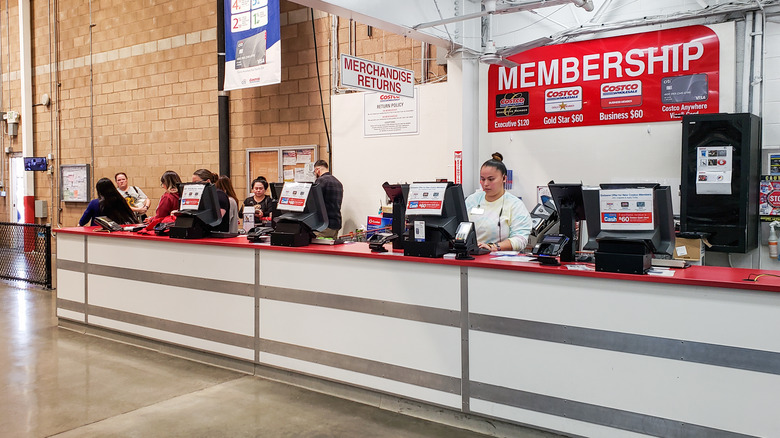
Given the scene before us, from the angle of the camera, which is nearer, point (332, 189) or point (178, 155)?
point (332, 189)

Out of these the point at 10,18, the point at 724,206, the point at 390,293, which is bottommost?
the point at 390,293

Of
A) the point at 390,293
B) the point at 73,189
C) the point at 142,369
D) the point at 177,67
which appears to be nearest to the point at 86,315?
the point at 142,369

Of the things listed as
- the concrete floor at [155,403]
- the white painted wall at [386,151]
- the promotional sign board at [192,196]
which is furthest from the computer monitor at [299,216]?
the white painted wall at [386,151]

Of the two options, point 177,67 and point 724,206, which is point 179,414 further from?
point 177,67

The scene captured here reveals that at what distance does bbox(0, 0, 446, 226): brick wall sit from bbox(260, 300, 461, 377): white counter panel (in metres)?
3.86

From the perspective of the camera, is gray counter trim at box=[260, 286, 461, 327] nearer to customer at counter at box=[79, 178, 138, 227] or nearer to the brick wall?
customer at counter at box=[79, 178, 138, 227]

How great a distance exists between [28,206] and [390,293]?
1080 centimetres

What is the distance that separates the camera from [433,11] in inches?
225

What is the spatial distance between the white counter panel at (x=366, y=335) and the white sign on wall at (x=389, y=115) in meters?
3.29

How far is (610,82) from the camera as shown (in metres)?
5.71

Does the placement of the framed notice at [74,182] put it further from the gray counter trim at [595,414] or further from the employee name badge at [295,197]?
the gray counter trim at [595,414]

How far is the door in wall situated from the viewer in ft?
41.2

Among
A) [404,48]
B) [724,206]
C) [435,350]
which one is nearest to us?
[435,350]

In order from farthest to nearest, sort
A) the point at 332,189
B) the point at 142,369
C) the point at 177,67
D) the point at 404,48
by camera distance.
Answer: the point at 177,67, the point at 404,48, the point at 332,189, the point at 142,369
